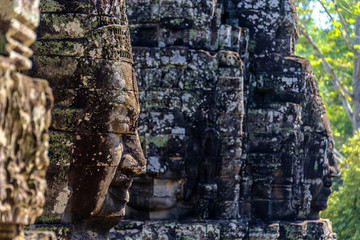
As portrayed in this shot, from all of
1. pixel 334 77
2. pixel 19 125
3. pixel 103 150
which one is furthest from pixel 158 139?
pixel 334 77

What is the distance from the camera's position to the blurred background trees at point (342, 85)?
1511 centimetres

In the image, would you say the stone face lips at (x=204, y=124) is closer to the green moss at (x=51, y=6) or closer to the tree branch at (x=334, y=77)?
the green moss at (x=51, y=6)

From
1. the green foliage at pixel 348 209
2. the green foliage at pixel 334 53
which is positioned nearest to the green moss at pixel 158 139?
the green foliage at pixel 348 209

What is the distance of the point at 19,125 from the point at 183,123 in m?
7.04

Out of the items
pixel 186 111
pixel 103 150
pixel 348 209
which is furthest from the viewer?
pixel 348 209

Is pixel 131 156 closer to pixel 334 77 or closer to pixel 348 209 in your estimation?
pixel 348 209

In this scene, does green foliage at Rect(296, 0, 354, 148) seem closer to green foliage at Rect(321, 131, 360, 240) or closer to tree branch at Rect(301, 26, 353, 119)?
tree branch at Rect(301, 26, 353, 119)

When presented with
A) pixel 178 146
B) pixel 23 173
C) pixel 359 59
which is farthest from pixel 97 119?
pixel 359 59

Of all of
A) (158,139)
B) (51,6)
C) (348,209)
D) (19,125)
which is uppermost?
(51,6)

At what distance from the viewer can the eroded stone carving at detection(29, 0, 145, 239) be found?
570 cm

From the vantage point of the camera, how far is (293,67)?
40.3 ft

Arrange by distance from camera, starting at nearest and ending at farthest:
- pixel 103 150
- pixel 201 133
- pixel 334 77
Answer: pixel 103 150, pixel 201 133, pixel 334 77

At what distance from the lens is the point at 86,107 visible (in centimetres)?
579

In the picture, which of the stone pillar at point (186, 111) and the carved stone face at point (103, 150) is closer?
the carved stone face at point (103, 150)
